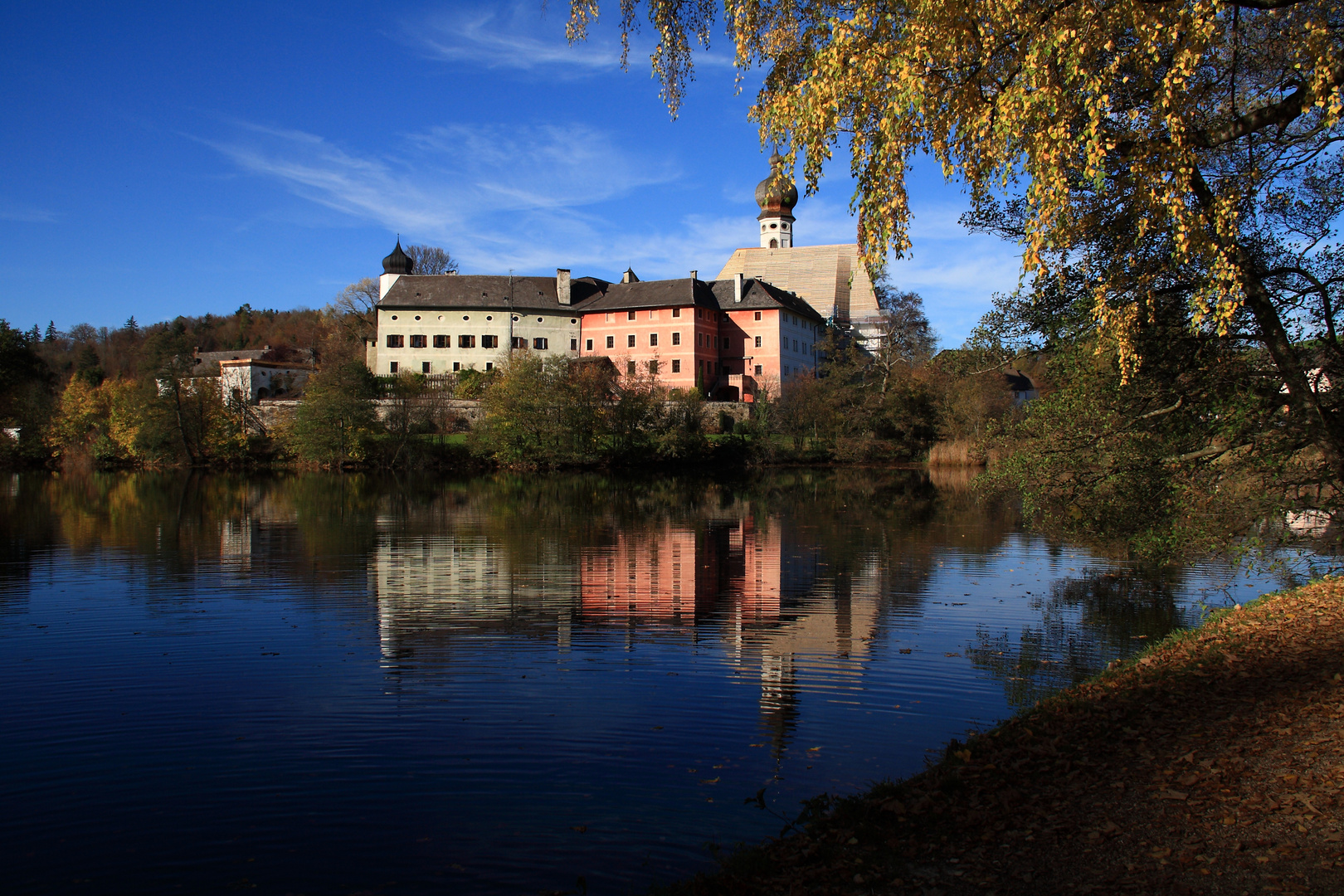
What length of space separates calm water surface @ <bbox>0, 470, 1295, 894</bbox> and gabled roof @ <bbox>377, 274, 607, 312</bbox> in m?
53.9

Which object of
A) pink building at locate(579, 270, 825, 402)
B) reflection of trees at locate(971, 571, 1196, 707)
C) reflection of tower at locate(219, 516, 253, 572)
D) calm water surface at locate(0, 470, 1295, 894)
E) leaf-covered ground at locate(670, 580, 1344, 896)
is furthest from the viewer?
pink building at locate(579, 270, 825, 402)

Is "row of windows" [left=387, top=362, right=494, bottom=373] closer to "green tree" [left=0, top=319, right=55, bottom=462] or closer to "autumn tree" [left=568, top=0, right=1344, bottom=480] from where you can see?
"green tree" [left=0, top=319, right=55, bottom=462]

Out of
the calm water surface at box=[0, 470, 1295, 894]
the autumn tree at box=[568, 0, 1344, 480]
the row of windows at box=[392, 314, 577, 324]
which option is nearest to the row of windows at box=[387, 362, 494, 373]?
the row of windows at box=[392, 314, 577, 324]

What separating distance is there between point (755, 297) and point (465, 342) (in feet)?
78.4

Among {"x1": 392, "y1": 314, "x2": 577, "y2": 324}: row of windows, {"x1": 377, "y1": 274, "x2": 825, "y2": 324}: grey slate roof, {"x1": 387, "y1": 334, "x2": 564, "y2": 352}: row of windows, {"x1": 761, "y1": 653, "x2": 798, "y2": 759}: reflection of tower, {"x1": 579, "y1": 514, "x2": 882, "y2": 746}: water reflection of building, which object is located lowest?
{"x1": 761, "y1": 653, "x2": 798, "y2": 759}: reflection of tower

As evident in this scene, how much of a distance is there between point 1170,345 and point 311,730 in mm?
10464

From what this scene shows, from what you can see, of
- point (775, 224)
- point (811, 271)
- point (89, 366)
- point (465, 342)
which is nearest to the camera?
point (465, 342)

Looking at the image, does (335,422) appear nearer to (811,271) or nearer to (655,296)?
(655,296)

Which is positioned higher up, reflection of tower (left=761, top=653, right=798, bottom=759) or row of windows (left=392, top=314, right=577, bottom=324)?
row of windows (left=392, top=314, right=577, bottom=324)

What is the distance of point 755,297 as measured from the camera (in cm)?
7475

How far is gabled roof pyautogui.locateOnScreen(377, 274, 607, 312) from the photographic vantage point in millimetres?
73500

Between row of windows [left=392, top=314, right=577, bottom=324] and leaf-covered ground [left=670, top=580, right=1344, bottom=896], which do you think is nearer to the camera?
leaf-covered ground [left=670, top=580, right=1344, bottom=896]

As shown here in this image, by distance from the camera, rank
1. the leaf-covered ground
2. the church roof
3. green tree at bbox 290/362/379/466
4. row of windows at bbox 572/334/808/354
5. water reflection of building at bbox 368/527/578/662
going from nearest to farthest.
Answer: the leaf-covered ground < water reflection of building at bbox 368/527/578/662 < green tree at bbox 290/362/379/466 < row of windows at bbox 572/334/808/354 < the church roof

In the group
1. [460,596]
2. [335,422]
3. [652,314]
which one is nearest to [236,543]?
[460,596]
